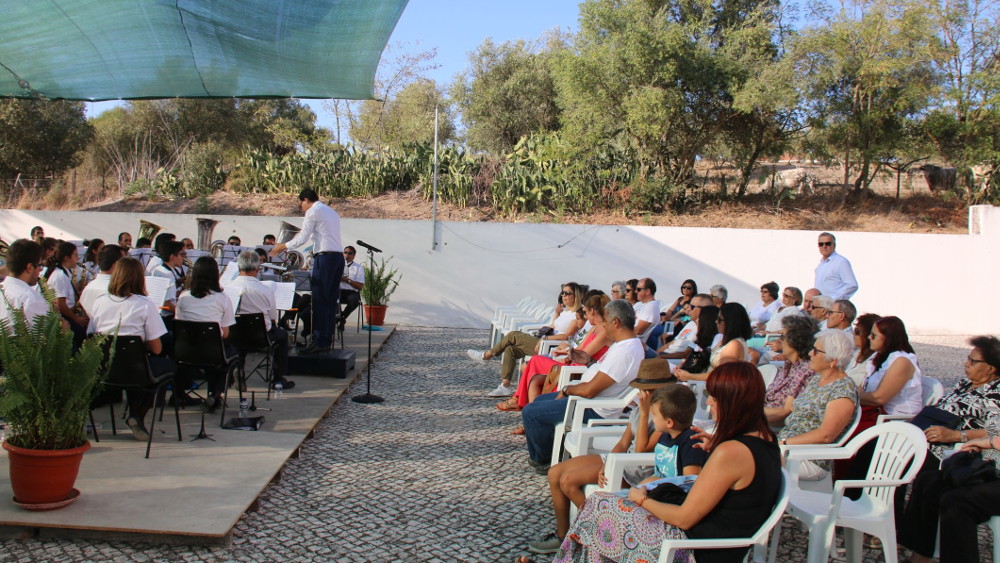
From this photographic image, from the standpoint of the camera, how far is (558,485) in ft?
11.1

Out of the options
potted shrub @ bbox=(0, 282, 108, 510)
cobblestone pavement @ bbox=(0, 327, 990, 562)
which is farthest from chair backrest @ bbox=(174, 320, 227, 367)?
potted shrub @ bbox=(0, 282, 108, 510)

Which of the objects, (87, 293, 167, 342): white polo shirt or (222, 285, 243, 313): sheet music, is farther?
(222, 285, 243, 313): sheet music

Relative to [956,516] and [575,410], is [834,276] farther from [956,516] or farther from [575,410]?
[956,516]

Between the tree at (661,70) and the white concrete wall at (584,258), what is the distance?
8.55 feet

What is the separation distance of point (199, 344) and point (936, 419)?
4.31 m

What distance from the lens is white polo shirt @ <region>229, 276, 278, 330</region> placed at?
588 cm

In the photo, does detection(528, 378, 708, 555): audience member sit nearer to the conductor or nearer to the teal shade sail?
the conductor

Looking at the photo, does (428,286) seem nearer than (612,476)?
No

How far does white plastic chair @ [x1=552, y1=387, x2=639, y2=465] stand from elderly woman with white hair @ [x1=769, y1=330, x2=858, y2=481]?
3.11 ft

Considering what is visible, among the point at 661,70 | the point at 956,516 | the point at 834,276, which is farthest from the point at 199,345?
the point at 661,70

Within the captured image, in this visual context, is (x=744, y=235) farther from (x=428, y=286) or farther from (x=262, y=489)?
(x=262, y=489)

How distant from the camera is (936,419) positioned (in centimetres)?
362

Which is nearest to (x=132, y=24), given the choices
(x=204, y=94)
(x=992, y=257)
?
(x=204, y=94)

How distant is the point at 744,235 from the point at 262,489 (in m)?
10.5
